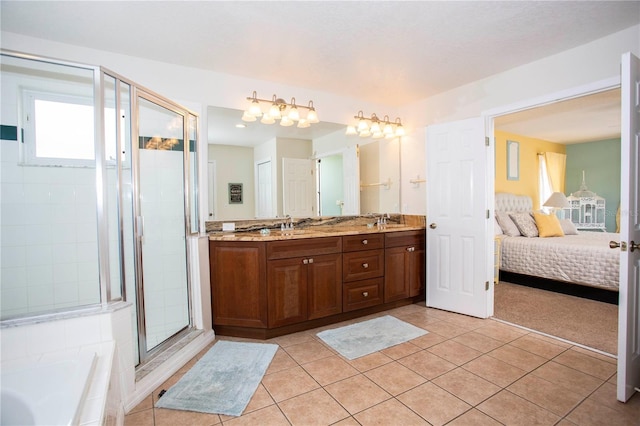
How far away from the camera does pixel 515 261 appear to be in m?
4.16

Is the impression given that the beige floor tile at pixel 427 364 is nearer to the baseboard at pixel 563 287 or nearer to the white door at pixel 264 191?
the white door at pixel 264 191

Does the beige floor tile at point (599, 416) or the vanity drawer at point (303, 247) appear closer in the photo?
the beige floor tile at point (599, 416)

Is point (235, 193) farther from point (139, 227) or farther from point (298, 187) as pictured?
point (139, 227)

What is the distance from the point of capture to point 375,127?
361cm

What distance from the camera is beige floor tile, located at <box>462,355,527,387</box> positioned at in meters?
1.94

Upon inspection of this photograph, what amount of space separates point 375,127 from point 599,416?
3.03 meters

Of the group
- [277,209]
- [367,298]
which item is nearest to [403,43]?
[277,209]

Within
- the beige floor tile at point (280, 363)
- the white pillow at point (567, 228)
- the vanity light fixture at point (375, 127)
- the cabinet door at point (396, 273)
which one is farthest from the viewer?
the white pillow at point (567, 228)

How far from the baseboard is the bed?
0.21ft

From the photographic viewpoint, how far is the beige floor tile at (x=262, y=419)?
62.2 inches

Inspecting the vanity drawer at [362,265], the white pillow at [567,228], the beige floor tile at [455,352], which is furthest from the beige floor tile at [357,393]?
the white pillow at [567,228]

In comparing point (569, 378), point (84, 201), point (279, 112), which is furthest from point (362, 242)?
point (84, 201)

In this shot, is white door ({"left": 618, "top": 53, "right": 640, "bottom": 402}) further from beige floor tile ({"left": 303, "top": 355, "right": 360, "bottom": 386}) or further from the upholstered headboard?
the upholstered headboard

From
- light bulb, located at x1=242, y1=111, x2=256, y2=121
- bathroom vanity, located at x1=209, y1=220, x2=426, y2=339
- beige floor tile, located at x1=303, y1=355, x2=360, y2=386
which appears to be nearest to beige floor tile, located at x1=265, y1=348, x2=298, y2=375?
beige floor tile, located at x1=303, y1=355, x2=360, y2=386
